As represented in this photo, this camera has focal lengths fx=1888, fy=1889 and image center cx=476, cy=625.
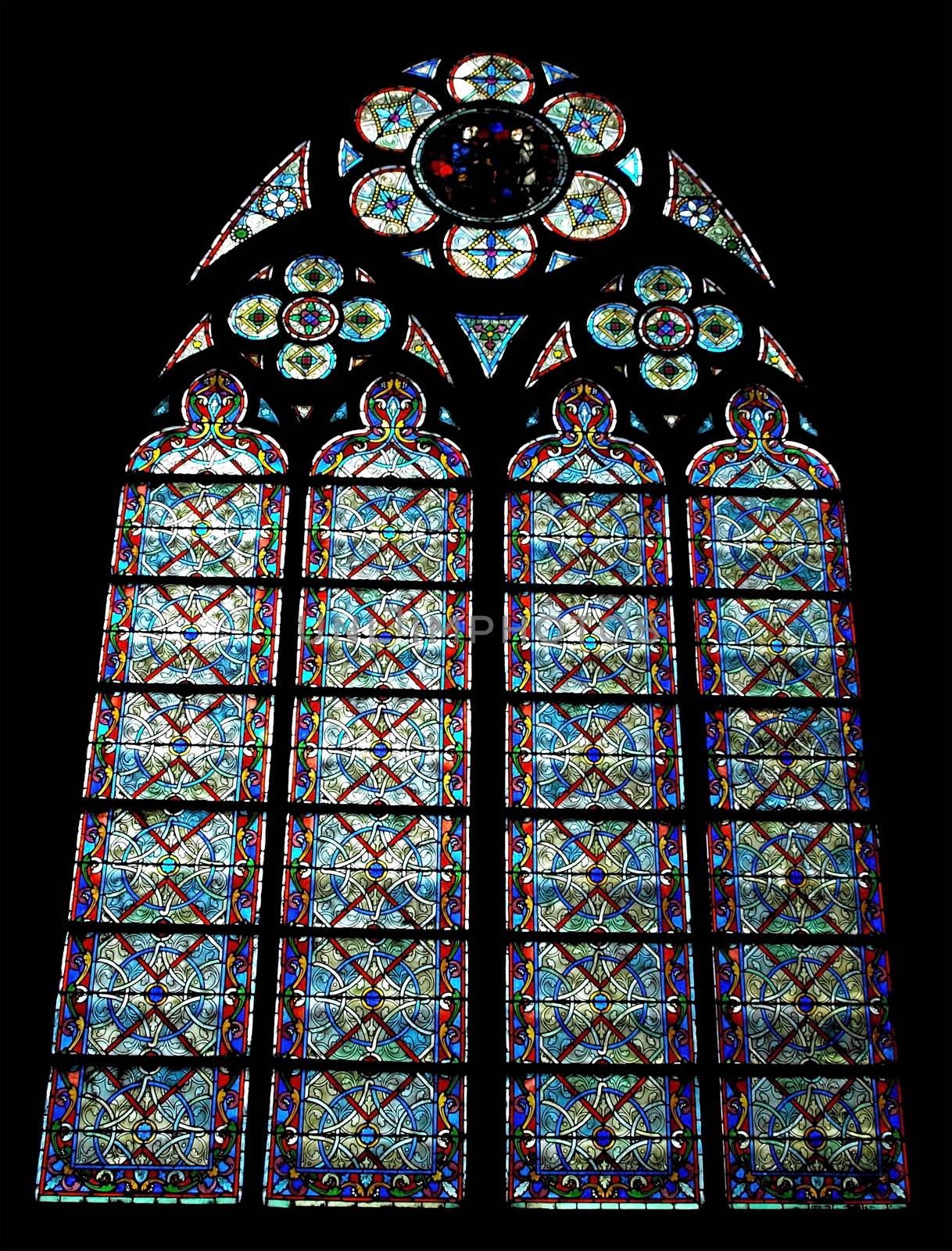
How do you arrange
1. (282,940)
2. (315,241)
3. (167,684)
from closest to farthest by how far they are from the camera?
1. (282,940)
2. (167,684)
3. (315,241)

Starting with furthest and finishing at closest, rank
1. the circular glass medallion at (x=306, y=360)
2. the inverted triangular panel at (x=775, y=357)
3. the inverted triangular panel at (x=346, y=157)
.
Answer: the inverted triangular panel at (x=346, y=157)
the inverted triangular panel at (x=775, y=357)
the circular glass medallion at (x=306, y=360)

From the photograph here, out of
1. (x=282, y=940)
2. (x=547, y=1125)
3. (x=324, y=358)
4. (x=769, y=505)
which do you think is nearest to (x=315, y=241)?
(x=324, y=358)

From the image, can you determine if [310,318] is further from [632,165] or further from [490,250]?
[632,165]

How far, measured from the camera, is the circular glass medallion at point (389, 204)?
8547 mm

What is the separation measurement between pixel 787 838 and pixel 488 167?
353cm

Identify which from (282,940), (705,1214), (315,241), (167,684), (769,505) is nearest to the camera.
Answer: (705,1214)

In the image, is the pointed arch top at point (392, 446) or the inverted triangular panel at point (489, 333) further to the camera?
the inverted triangular panel at point (489, 333)

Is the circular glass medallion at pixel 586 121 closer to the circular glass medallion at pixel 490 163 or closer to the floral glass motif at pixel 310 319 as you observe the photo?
the circular glass medallion at pixel 490 163

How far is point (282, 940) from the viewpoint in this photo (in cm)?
672

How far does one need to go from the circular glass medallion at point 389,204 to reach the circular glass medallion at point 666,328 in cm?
110

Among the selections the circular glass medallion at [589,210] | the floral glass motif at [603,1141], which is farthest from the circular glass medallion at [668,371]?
the floral glass motif at [603,1141]

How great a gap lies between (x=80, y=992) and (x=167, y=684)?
4.06 ft

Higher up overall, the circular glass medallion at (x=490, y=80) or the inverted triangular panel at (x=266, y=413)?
the circular glass medallion at (x=490, y=80)

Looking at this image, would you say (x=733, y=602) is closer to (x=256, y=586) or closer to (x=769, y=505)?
(x=769, y=505)
